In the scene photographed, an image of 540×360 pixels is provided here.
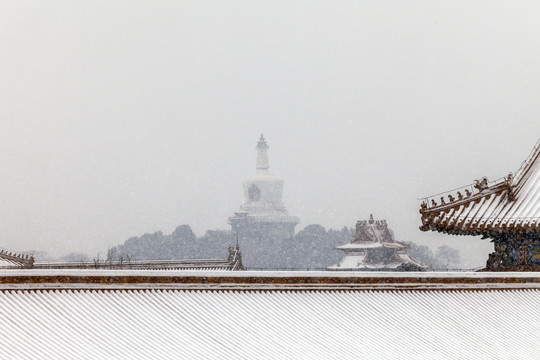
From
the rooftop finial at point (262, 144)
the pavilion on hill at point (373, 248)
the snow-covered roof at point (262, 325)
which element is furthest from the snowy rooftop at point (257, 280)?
the rooftop finial at point (262, 144)

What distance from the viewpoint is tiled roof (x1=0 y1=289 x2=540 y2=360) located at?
1266 cm

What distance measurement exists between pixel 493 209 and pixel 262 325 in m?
8.02

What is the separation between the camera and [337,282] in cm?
1550

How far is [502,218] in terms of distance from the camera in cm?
1962

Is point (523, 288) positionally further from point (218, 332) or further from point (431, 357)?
point (218, 332)

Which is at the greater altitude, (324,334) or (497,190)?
(497,190)

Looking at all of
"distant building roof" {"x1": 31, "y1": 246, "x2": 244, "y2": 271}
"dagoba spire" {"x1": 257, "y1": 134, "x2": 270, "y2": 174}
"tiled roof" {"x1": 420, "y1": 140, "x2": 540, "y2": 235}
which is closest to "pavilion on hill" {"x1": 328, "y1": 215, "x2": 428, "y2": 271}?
"distant building roof" {"x1": 31, "y1": 246, "x2": 244, "y2": 271}

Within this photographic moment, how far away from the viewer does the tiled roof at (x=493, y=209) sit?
19.4 m

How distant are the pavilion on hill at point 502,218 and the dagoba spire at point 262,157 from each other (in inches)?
5944

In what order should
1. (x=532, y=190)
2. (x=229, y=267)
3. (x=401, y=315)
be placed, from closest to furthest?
(x=401, y=315), (x=532, y=190), (x=229, y=267)

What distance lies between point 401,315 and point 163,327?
160 inches

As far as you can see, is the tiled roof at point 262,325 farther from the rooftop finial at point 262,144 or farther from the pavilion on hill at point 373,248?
the rooftop finial at point 262,144

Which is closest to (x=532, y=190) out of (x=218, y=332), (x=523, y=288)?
(x=523, y=288)

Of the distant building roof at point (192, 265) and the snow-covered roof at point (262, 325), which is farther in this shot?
the distant building roof at point (192, 265)
